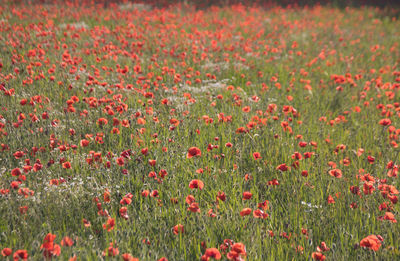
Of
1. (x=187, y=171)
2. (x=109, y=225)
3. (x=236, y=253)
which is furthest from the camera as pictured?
(x=187, y=171)

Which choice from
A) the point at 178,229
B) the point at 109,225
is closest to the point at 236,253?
the point at 178,229

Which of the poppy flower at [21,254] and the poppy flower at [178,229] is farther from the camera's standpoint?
the poppy flower at [178,229]

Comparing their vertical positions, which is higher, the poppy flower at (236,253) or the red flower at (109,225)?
the poppy flower at (236,253)

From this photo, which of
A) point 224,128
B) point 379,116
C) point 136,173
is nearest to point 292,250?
point 136,173

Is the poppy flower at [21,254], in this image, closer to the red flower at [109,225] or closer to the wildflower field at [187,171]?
the wildflower field at [187,171]

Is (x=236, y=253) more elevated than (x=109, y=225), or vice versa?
(x=236, y=253)

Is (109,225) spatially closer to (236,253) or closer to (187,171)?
(236,253)

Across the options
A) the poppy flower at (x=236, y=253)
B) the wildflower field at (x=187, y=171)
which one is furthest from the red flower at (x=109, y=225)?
the poppy flower at (x=236, y=253)

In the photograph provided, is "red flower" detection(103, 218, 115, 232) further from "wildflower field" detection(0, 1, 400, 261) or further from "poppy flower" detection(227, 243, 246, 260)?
"poppy flower" detection(227, 243, 246, 260)

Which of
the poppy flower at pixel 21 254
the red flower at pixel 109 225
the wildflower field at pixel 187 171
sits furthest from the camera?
the wildflower field at pixel 187 171

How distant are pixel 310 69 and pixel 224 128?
3720 millimetres

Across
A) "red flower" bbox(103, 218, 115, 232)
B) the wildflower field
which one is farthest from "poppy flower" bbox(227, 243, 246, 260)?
"red flower" bbox(103, 218, 115, 232)

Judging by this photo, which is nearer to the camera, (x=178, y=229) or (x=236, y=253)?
(x=236, y=253)

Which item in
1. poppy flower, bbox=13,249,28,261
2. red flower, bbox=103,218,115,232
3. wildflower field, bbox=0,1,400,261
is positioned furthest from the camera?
wildflower field, bbox=0,1,400,261
